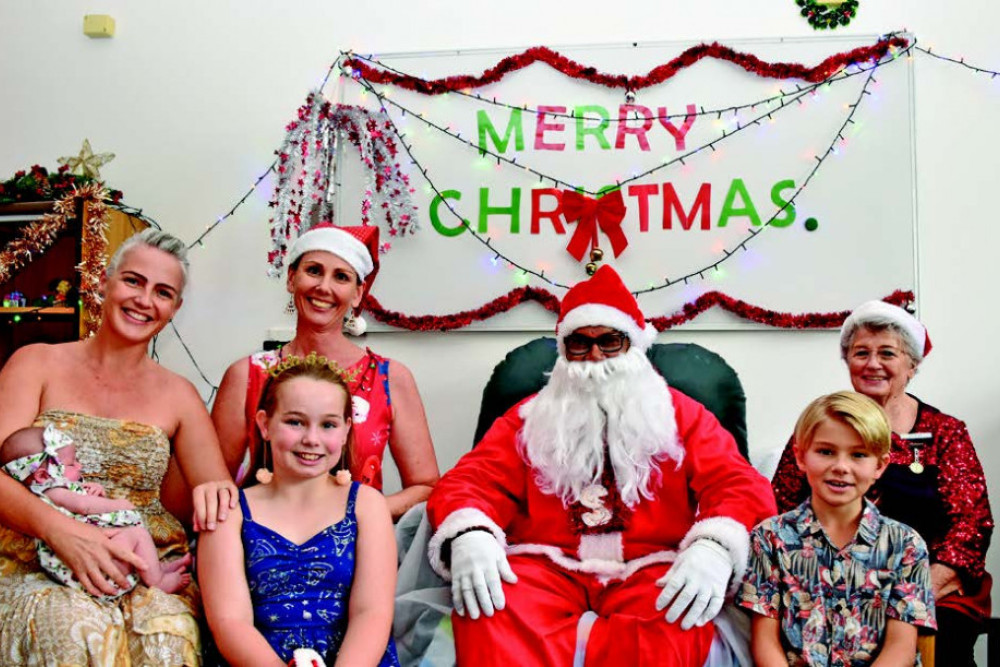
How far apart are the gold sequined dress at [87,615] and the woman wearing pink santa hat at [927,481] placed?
1636 mm

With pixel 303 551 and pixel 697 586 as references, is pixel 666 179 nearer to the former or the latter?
pixel 697 586

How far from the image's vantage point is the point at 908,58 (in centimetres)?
334

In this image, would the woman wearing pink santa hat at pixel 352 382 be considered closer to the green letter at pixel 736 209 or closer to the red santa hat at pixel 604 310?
the red santa hat at pixel 604 310

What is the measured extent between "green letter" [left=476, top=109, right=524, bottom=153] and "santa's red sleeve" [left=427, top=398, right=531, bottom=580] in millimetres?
1217

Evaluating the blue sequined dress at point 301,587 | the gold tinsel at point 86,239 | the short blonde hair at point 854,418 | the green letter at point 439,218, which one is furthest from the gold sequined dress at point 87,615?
the green letter at point 439,218

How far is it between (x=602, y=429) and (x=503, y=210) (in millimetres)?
1200

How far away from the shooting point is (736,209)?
11.1 feet

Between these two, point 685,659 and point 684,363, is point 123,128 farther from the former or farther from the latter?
point 685,659

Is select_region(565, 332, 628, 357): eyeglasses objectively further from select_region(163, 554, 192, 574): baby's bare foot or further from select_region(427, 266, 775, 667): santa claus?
select_region(163, 554, 192, 574): baby's bare foot

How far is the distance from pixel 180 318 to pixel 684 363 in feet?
6.48

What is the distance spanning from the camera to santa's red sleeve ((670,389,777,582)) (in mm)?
2197

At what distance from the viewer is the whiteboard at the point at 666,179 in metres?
3.33

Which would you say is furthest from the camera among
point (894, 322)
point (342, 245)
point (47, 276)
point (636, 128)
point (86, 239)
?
point (47, 276)

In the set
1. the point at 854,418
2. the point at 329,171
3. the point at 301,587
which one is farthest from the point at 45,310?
the point at 854,418
